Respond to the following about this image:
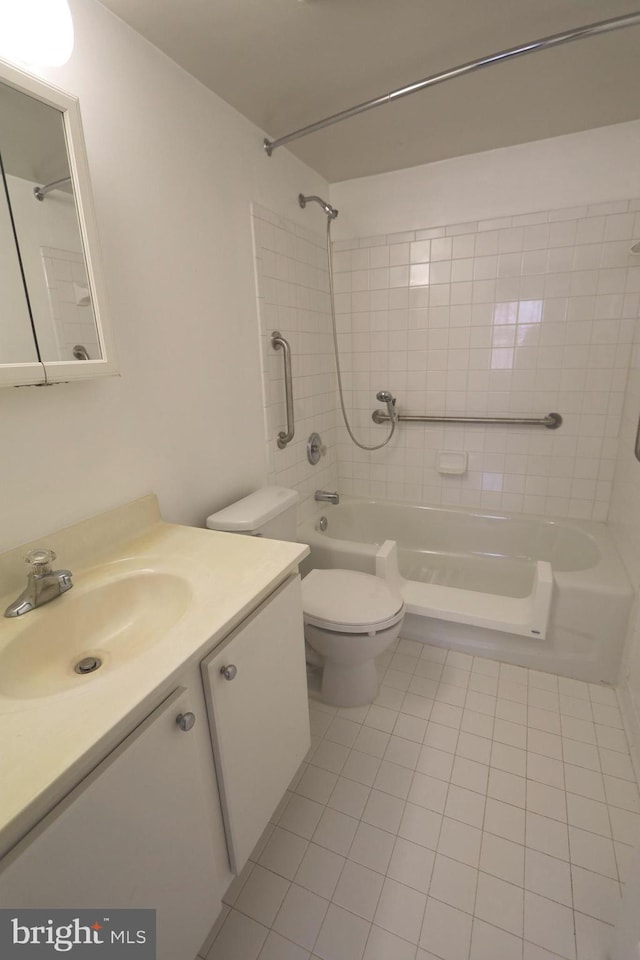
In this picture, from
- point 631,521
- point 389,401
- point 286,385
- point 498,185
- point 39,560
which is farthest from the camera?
point 389,401

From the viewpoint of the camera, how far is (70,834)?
55 cm

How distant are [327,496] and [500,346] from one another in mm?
1214

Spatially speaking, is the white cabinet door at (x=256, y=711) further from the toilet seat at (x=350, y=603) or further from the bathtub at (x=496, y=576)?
the bathtub at (x=496, y=576)

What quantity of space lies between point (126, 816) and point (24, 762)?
7.6 inches

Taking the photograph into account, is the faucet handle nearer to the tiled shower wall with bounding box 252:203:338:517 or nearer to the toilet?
the toilet

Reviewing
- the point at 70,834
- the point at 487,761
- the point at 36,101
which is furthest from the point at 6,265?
the point at 487,761

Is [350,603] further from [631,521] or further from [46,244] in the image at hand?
[46,244]

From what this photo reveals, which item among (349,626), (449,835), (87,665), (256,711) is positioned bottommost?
(449,835)

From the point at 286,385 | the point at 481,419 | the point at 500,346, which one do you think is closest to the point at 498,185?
the point at 500,346

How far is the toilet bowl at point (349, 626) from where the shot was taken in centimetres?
148

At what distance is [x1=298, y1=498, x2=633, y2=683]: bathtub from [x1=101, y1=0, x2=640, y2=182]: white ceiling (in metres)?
1.76

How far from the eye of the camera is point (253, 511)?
1.50 meters

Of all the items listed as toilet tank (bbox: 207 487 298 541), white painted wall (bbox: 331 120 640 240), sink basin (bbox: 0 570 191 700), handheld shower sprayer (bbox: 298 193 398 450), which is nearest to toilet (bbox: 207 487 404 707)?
toilet tank (bbox: 207 487 298 541)

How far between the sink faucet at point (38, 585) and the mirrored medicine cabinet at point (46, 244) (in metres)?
0.36
